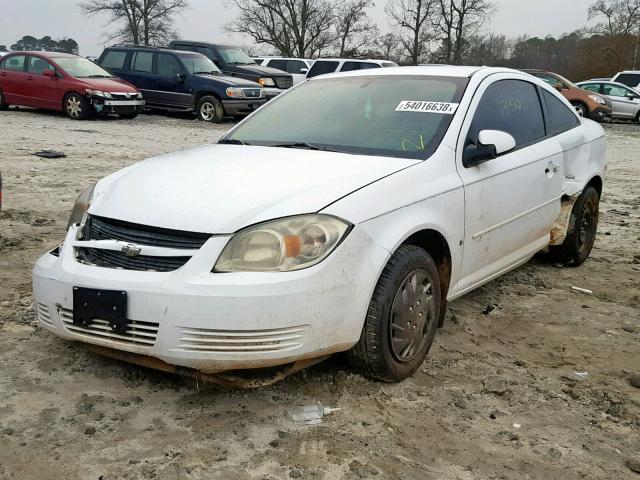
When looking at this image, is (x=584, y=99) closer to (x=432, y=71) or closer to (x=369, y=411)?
(x=432, y=71)

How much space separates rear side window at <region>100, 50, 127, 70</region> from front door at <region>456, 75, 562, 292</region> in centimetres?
1501

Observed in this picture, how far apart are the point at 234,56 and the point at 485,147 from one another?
17.5m

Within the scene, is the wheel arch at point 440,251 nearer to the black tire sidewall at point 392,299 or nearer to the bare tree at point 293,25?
the black tire sidewall at point 392,299

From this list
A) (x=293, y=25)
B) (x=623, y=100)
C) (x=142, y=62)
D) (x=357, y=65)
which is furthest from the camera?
(x=293, y=25)

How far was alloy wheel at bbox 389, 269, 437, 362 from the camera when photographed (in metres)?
3.09

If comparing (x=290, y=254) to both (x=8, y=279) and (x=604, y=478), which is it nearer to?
(x=604, y=478)

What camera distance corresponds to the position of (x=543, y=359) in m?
3.65

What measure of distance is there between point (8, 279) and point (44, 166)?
16.6 ft

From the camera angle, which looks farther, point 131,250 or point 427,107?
point 427,107

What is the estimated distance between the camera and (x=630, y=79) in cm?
2506

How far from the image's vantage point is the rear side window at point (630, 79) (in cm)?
2473

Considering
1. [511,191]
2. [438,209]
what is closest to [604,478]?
[438,209]

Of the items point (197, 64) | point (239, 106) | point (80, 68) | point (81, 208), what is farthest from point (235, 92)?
point (81, 208)

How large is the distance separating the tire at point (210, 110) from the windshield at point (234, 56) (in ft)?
11.9
